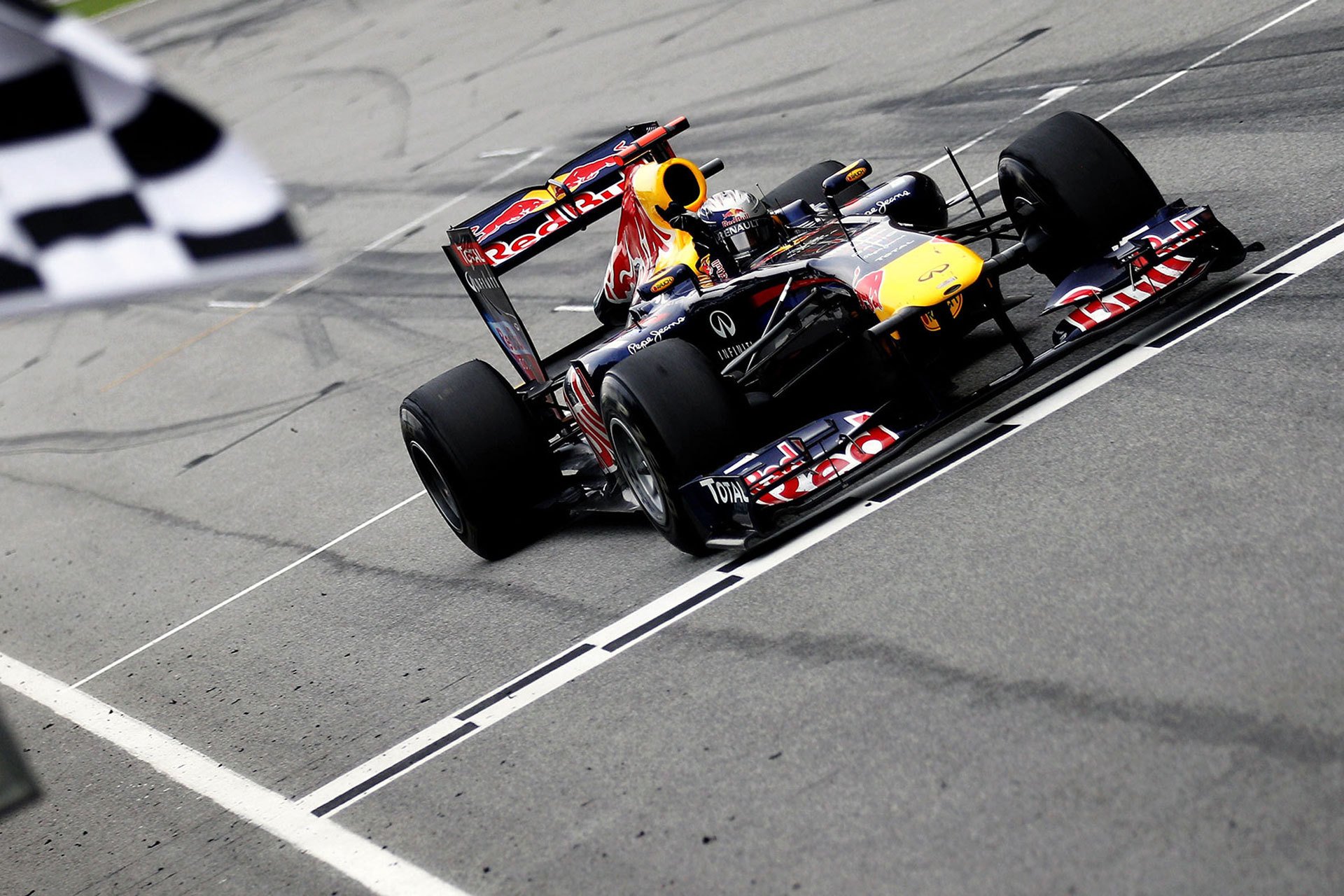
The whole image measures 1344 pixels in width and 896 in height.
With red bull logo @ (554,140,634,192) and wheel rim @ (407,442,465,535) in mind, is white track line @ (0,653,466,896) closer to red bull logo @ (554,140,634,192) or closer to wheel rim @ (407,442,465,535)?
wheel rim @ (407,442,465,535)

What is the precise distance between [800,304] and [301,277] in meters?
12.4

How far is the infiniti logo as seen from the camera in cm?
795

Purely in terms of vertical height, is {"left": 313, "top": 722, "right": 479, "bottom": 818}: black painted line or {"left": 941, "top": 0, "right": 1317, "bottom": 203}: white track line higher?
{"left": 941, "top": 0, "right": 1317, "bottom": 203}: white track line

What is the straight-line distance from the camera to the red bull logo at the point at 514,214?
9305 mm

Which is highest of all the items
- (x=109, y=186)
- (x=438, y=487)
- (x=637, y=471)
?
(x=109, y=186)

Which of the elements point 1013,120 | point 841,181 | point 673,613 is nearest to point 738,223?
point 841,181

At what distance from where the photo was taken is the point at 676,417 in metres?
7.10

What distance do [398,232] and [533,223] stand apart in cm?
977

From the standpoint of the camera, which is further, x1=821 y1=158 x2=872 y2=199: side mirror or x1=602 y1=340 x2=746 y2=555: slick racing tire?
x1=821 y1=158 x2=872 y2=199: side mirror

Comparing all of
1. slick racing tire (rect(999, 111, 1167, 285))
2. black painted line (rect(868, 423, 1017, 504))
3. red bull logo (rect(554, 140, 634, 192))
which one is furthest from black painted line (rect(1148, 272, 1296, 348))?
red bull logo (rect(554, 140, 634, 192))

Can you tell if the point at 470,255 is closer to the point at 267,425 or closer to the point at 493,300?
the point at 493,300

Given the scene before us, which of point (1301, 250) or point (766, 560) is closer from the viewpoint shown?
point (766, 560)

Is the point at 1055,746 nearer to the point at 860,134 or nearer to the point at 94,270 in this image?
the point at 94,270

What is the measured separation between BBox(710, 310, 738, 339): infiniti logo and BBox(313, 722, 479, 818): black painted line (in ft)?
7.86
